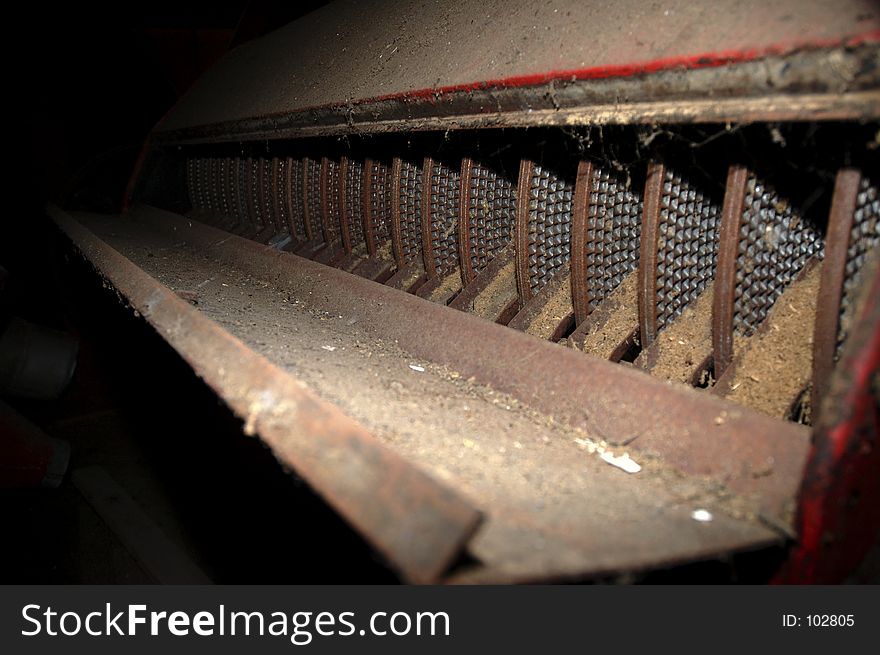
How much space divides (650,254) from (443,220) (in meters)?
0.89

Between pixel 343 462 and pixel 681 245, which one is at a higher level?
pixel 681 245

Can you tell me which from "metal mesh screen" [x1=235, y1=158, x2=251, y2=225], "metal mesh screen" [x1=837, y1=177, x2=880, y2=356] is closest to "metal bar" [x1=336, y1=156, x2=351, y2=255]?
"metal mesh screen" [x1=235, y1=158, x2=251, y2=225]

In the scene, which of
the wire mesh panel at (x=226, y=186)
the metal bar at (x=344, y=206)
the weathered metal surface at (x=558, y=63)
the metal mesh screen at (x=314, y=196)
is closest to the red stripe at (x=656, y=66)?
the weathered metal surface at (x=558, y=63)

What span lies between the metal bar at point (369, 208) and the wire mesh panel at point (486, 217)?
50 cm

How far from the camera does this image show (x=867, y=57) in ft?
2.61

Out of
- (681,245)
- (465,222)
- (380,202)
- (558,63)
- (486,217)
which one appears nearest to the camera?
(558,63)

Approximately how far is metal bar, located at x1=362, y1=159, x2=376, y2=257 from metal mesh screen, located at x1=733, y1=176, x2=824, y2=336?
1360mm

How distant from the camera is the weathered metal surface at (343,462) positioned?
0.61m

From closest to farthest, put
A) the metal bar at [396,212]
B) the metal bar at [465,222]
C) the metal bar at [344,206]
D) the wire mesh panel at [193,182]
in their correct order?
the metal bar at [465,222], the metal bar at [396,212], the metal bar at [344,206], the wire mesh panel at [193,182]

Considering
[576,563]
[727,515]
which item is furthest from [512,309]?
[576,563]

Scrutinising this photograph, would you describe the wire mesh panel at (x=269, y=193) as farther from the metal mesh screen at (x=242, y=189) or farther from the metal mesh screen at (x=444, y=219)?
the metal mesh screen at (x=444, y=219)

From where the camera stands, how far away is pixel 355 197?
8.45 feet

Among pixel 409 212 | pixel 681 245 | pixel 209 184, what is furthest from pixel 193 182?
pixel 681 245

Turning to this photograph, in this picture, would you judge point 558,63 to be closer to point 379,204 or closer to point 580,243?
point 580,243
